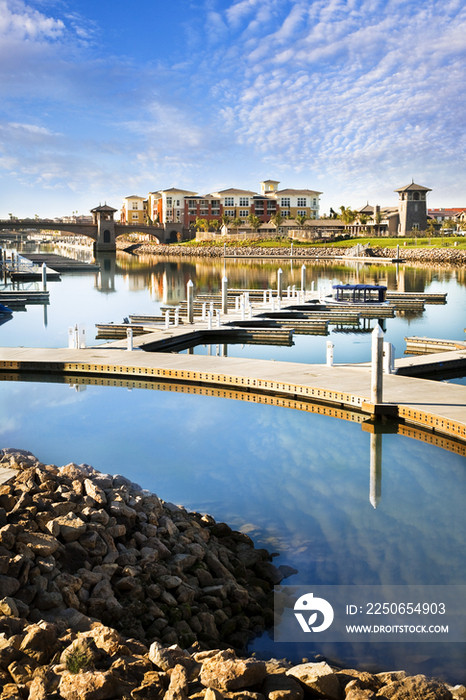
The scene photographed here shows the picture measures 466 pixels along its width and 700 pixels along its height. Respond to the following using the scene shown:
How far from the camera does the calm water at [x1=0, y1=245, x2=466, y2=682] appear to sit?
26.1 feet

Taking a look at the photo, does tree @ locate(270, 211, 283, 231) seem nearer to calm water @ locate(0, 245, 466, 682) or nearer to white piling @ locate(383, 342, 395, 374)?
calm water @ locate(0, 245, 466, 682)

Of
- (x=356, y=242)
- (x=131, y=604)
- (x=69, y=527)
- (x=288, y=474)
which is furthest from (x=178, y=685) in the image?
(x=356, y=242)

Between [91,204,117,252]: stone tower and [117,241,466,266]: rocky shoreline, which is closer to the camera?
[117,241,466,266]: rocky shoreline

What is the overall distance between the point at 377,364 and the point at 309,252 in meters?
107

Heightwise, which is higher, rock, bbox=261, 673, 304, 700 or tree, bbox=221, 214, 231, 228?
tree, bbox=221, 214, 231, 228

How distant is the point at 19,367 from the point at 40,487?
11423mm

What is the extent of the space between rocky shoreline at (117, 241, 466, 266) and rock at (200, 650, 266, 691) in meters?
97.3

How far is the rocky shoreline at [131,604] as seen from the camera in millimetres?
4648

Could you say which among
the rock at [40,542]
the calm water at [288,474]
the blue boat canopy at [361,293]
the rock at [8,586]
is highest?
the blue boat canopy at [361,293]

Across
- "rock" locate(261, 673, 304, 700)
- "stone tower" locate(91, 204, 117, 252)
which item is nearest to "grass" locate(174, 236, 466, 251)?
"stone tower" locate(91, 204, 117, 252)

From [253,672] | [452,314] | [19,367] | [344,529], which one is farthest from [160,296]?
[253,672]

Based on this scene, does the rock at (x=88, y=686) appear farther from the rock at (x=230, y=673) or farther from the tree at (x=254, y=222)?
the tree at (x=254, y=222)

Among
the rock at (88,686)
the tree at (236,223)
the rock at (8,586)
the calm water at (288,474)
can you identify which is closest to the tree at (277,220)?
the tree at (236,223)

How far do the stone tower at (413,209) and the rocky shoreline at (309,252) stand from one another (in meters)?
18.3
